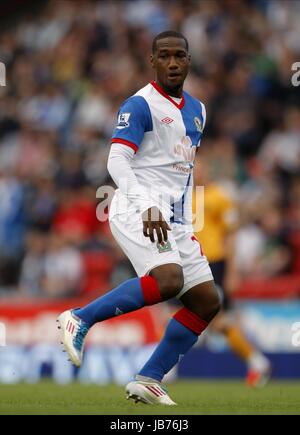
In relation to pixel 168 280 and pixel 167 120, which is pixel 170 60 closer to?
pixel 167 120

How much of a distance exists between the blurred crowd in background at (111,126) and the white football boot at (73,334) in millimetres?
6146

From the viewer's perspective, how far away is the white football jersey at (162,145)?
6.80 meters

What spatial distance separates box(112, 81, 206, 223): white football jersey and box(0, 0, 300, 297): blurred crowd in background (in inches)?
226

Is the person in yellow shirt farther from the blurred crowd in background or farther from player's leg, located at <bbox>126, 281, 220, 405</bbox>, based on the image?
player's leg, located at <bbox>126, 281, 220, 405</bbox>

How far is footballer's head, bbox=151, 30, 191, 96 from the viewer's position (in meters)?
6.92

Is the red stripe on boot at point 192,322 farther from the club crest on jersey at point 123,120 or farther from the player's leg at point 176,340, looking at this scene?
the club crest on jersey at point 123,120

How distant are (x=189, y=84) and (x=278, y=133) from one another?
1.67m

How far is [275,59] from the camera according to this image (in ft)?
50.2

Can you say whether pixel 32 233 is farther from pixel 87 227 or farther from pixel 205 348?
pixel 205 348

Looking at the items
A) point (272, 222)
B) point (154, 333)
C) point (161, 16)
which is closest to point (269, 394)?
point (154, 333)
